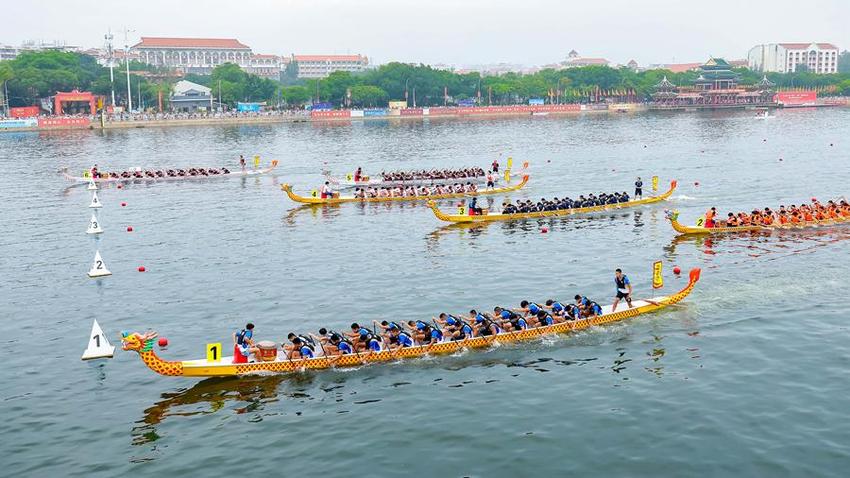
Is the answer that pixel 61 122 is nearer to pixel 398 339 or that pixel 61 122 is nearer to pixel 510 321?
pixel 398 339

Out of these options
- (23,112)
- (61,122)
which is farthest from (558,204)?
(23,112)

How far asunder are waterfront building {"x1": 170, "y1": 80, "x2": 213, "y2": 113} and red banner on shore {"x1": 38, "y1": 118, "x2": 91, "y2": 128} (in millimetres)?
28078

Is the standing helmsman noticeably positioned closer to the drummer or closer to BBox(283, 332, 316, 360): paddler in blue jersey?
BBox(283, 332, 316, 360): paddler in blue jersey

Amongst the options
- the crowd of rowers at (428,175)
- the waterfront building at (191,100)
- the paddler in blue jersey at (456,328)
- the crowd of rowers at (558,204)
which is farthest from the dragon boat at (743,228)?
the waterfront building at (191,100)

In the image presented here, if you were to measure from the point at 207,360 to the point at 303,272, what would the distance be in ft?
44.5

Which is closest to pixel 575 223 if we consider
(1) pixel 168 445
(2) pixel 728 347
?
(2) pixel 728 347

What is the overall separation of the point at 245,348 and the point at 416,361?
5452 millimetres

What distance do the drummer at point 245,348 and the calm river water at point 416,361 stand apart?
0.79m

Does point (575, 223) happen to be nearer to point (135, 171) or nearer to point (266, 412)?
point (266, 412)

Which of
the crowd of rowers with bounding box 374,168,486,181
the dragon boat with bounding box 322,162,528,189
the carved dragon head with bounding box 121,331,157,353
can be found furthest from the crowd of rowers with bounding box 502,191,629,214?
the carved dragon head with bounding box 121,331,157,353

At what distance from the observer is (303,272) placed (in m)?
37.7

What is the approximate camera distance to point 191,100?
180m

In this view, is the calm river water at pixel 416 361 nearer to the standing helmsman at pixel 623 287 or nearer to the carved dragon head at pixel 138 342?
the standing helmsman at pixel 623 287

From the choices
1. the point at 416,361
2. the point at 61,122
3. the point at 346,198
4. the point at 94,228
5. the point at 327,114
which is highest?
the point at 327,114
